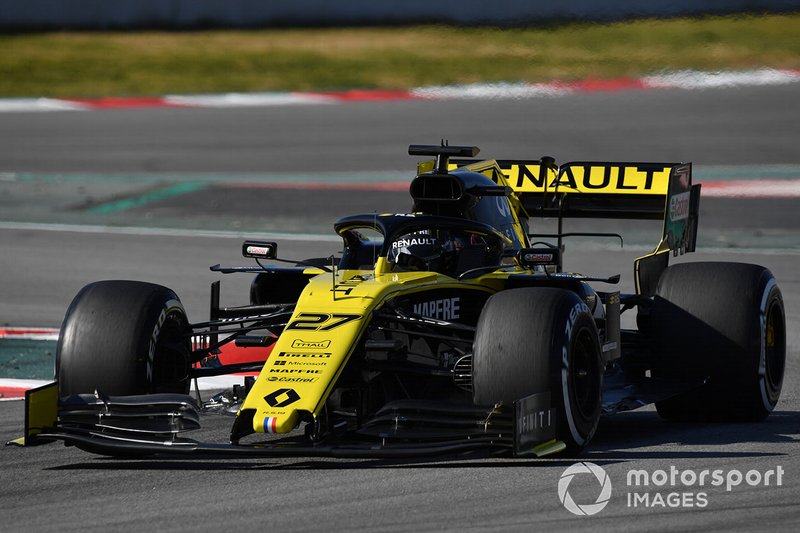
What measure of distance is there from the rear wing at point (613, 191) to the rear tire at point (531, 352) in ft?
8.41

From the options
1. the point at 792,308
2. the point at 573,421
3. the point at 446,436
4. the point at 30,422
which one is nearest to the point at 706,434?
the point at 573,421

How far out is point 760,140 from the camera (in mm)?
20625

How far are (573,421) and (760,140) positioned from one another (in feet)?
45.7

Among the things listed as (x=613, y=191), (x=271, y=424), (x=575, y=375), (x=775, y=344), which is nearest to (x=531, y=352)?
(x=575, y=375)

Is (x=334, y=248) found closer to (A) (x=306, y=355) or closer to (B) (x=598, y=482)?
(A) (x=306, y=355)

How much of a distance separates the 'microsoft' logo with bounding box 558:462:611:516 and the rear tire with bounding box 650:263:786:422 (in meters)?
1.91

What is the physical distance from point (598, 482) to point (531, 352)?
0.82 meters

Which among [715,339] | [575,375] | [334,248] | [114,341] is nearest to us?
[575,375]

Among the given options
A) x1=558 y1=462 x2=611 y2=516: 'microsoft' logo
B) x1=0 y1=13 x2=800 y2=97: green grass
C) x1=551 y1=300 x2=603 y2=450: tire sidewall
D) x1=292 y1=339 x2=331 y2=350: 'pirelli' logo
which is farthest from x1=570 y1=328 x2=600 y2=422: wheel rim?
x1=0 y1=13 x2=800 y2=97: green grass

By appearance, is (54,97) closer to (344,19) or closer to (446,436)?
(344,19)

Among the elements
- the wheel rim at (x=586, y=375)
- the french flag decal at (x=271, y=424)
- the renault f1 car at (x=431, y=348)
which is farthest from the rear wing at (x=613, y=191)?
the french flag decal at (x=271, y=424)

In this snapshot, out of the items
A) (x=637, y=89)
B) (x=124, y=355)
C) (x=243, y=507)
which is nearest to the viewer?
(x=243, y=507)

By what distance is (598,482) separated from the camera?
682 cm

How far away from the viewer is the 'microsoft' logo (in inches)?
250
